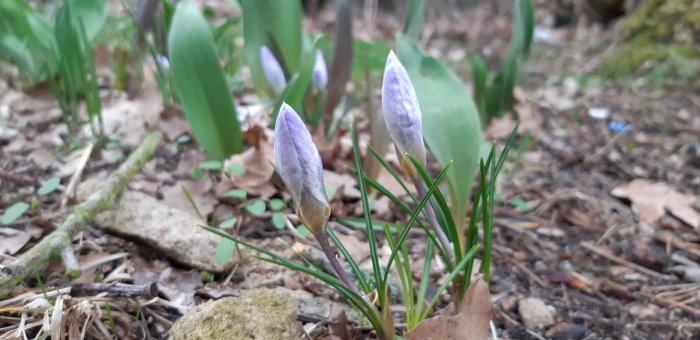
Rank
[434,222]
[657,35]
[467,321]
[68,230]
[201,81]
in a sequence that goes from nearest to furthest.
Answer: [467,321]
[434,222]
[68,230]
[201,81]
[657,35]

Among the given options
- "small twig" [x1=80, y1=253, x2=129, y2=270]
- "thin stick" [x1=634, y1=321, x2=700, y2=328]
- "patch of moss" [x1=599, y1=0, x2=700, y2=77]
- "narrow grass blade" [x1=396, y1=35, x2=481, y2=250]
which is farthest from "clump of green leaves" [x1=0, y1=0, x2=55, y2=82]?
"patch of moss" [x1=599, y1=0, x2=700, y2=77]

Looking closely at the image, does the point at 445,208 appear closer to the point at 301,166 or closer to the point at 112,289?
the point at 301,166

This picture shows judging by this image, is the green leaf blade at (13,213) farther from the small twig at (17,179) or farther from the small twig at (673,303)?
the small twig at (673,303)

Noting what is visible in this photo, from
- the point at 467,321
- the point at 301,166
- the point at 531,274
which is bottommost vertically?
the point at 531,274

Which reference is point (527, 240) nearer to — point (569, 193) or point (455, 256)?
point (569, 193)

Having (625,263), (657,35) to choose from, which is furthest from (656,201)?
(657,35)

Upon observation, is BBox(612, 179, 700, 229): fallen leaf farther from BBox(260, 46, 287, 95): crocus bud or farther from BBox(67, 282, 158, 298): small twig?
BBox(67, 282, 158, 298): small twig
